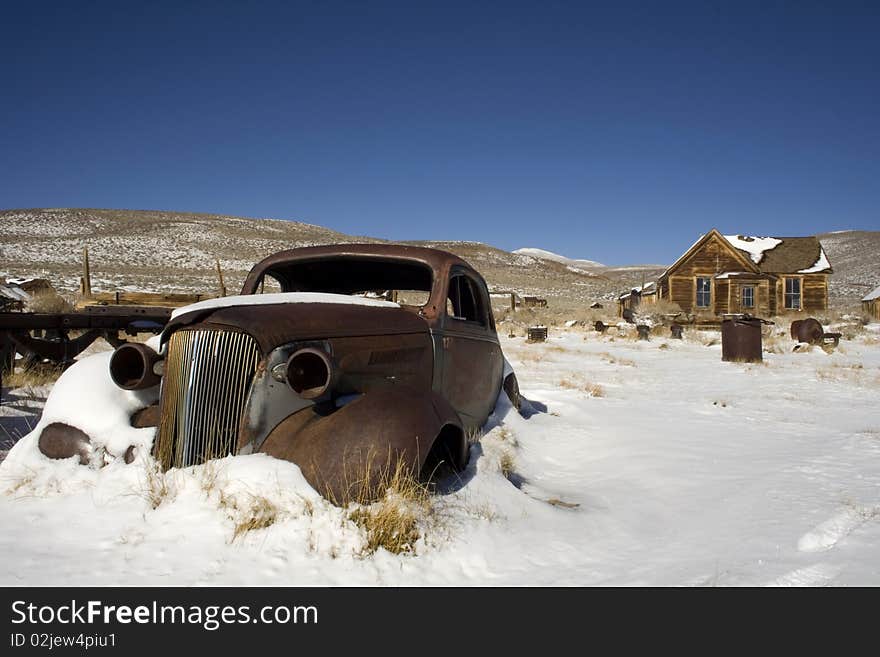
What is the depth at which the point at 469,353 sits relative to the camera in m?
4.79

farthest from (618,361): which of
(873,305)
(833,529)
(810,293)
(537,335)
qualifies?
(873,305)

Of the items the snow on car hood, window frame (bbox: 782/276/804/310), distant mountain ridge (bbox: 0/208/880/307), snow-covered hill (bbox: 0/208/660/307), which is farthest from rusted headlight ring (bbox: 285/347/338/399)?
snow-covered hill (bbox: 0/208/660/307)

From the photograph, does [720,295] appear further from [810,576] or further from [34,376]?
[810,576]

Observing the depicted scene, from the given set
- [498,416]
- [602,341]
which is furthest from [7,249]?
[498,416]

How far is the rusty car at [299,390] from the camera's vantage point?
9.57ft

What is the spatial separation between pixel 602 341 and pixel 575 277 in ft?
212

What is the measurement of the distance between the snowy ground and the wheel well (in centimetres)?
12

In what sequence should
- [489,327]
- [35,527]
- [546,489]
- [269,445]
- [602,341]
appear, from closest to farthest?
[35,527]
[269,445]
[546,489]
[489,327]
[602,341]

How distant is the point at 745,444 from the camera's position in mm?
5590

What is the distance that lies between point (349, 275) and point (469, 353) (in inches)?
56.8

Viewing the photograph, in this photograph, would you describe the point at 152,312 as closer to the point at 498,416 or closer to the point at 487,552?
the point at 498,416

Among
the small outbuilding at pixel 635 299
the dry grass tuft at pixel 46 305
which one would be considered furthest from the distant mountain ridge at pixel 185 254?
the dry grass tuft at pixel 46 305

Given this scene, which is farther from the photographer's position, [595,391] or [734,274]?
[734,274]

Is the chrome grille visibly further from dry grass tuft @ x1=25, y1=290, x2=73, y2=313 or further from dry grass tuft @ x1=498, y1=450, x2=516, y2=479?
dry grass tuft @ x1=25, y1=290, x2=73, y2=313
